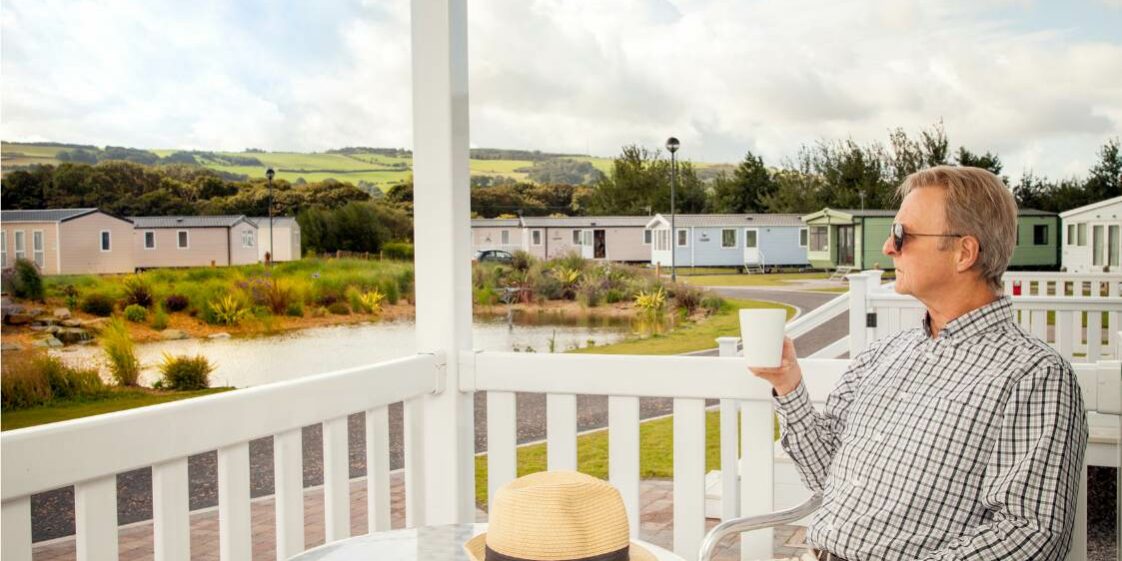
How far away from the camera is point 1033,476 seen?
1336 millimetres

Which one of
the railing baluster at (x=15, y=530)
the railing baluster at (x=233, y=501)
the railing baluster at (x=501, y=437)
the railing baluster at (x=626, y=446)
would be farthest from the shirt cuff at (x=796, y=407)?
the railing baluster at (x=15, y=530)

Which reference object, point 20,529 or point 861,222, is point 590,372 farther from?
point 861,222

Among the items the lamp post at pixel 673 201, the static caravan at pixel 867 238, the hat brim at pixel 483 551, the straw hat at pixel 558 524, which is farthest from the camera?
the lamp post at pixel 673 201

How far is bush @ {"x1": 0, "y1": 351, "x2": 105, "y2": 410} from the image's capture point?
86.4 inches

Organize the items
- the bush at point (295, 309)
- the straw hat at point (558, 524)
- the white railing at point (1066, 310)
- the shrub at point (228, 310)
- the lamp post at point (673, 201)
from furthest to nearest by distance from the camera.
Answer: the white railing at point (1066, 310) < the lamp post at point (673, 201) < the bush at point (295, 309) < the shrub at point (228, 310) < the straw hat at point (558, 524)

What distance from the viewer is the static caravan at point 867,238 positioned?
3.41 meters

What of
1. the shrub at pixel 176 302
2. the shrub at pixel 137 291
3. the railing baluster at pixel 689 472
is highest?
the shrub at pixel 137 291

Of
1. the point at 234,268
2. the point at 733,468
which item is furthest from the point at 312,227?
the point at 733,468

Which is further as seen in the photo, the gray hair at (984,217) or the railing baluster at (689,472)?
the railing baluster at (689,472)

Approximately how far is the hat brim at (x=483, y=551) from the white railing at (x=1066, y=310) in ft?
8.59

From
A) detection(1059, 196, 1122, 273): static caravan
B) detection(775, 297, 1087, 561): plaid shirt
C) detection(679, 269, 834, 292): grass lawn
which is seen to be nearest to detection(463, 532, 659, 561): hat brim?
detection(775, 297, 1087, 561): plaid shirt

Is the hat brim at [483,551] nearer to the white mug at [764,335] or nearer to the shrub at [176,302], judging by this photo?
the white mug at [764,335]

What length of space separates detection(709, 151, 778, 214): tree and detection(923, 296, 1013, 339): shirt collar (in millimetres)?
2000

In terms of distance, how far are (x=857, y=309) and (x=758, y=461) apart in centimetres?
200
